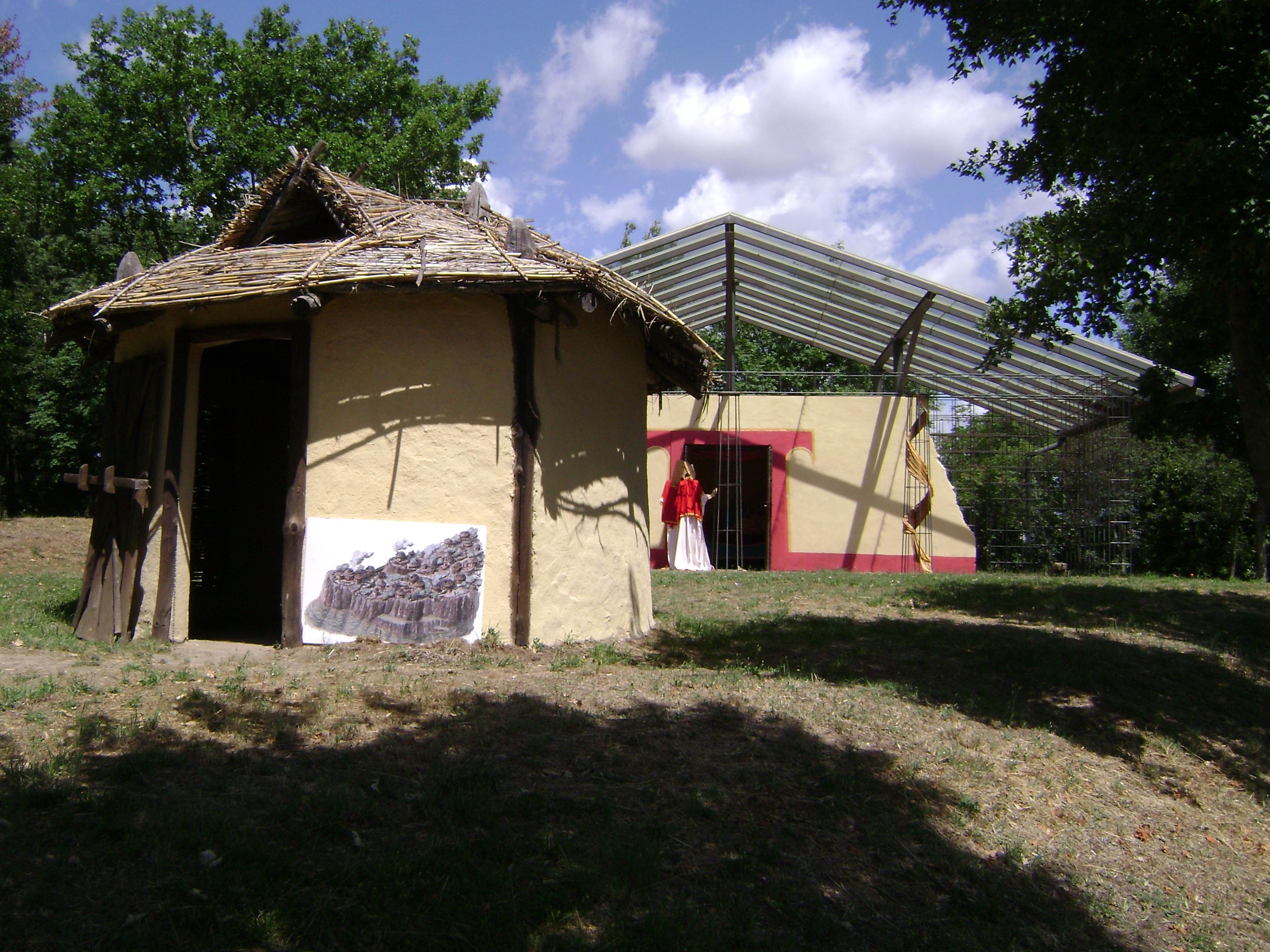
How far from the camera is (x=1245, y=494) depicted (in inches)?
741

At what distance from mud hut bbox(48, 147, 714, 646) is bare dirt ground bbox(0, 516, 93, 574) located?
5.94 metres

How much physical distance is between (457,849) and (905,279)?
43.0 feet

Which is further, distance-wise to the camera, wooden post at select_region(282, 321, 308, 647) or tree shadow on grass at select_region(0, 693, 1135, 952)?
wooden post at select_region(282, 321, 308, 647)

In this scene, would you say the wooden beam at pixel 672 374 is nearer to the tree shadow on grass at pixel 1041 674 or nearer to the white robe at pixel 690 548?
the tree shadow on grass at pixel 1041 674

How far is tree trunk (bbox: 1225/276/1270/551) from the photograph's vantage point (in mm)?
7582

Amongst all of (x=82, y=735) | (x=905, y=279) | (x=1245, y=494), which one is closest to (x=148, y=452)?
(x=82, y=735)

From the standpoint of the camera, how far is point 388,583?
25.0 feet

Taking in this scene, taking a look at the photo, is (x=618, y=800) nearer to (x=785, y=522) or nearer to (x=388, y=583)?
(x=388, y=583)

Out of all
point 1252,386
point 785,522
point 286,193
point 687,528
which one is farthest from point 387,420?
point 785,522

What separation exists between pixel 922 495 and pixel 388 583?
11649 millimetres

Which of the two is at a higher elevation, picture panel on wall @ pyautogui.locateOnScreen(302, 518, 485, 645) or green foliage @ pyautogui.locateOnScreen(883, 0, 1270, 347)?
green foliage @ pyautogui.locateOnScreen(883, 0, 1270, 347)

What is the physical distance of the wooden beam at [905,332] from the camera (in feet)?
51.7

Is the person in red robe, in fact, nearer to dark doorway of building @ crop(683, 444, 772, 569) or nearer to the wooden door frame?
dark doorway of building @ crop(683, 444, 772, 569)

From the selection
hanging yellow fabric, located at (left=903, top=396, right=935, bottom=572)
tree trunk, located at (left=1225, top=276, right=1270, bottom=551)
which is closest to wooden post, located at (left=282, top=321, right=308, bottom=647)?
tree trunk, located at (left=1225, top=276, right=1270, bottom=551)
